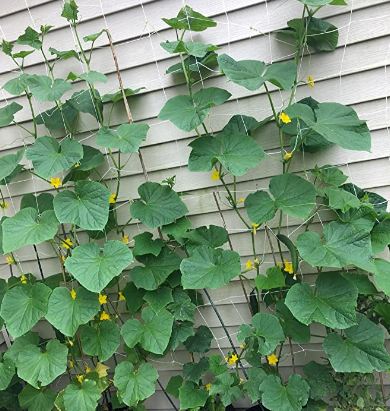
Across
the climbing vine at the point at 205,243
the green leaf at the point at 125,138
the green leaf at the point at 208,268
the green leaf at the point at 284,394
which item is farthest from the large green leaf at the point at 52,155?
the green leaf at the point at 284,394

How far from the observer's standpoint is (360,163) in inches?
61.1

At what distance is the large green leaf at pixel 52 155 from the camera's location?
4.70 ft

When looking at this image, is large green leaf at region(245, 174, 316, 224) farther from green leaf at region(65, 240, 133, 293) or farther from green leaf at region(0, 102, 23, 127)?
green leaf at region(0, 102, 23, 127)

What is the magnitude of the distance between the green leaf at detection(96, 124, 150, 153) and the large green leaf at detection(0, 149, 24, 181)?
338 mm

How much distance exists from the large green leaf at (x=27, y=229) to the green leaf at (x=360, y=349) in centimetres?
110

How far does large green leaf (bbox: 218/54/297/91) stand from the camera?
1298 millimetres

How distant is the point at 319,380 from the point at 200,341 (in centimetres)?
51

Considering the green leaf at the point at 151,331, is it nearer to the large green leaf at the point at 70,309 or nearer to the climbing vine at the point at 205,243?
the climbing vine at the point at 205,243

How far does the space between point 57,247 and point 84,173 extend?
41cm

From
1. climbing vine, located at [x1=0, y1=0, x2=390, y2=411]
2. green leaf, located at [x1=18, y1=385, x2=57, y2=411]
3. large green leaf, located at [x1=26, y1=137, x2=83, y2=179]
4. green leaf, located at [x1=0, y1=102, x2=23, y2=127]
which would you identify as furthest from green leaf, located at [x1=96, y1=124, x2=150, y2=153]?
green leaf, located at [x1=18, y1=385, x2=57, y2=411]

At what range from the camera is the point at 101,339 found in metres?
1.60

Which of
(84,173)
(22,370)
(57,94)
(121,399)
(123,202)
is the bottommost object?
(121,399)

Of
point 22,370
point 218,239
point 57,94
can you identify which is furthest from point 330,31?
point 22,370

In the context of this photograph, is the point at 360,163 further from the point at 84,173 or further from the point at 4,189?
the point at 4,189
